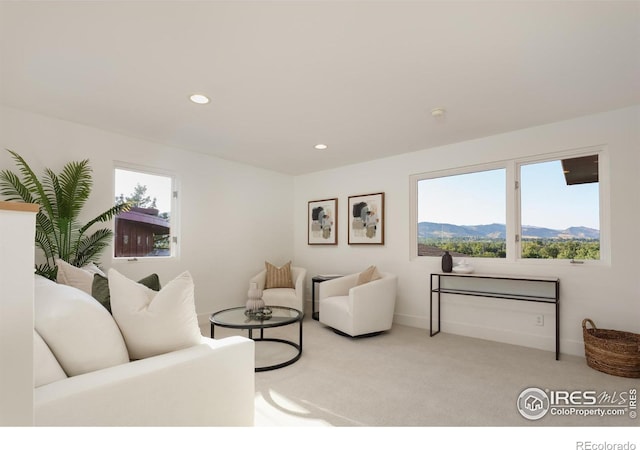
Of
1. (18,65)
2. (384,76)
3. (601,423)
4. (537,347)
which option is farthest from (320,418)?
(18,65)

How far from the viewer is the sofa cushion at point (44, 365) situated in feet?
3.72

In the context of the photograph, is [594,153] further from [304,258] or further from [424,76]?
[304,258]

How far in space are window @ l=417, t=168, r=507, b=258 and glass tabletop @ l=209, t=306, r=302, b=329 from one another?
2140mm

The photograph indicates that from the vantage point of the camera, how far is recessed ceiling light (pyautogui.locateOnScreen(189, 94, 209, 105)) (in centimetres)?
280

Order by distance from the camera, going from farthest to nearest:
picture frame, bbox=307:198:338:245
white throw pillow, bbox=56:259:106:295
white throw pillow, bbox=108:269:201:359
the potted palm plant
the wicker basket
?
1. picture frame, bbox=307:198:338:245
2. the potted palm plant
3. the wicker basket
4. white throw pillow, bbox=56:259:106:295
5. white throw pillow, bbox=108:269:201:359

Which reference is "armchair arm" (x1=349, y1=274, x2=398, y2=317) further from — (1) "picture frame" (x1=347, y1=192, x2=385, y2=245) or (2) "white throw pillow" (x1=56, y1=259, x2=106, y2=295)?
(2) "white throw pillow" (x1=56, y1=259, x2=106, y2=295)

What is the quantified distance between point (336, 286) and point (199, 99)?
271cm

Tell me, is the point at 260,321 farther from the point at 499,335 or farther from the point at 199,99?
the point at 499,335

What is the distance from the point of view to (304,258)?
18.7ft

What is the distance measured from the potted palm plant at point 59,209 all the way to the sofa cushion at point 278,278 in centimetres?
214

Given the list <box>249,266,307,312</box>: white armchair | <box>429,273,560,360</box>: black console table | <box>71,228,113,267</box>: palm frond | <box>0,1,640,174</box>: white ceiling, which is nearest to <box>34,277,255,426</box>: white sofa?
<box>0,1,640,174</box>: white ceiling

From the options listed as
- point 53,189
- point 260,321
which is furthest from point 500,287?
point 53,189

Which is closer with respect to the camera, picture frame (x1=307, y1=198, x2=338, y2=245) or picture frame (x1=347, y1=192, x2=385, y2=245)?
picture frame (x1=347, y1=192, x2=385, y2=245)

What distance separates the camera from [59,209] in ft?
10.1
